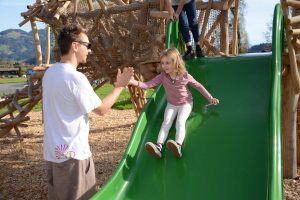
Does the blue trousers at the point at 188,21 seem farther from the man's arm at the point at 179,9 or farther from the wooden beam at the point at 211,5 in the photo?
the wooden beam at the point at 211,5

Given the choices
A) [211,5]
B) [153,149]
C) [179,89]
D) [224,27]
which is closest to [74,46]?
[153,149]

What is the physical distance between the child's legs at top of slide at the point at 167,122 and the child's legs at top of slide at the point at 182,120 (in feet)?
0.21

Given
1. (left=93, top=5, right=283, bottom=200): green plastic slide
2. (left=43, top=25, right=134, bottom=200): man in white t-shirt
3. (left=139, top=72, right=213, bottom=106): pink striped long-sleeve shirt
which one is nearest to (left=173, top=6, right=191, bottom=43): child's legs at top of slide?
(left=93, top=5, right=283, bottom=200): green plastic slide

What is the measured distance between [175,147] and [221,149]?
0.41 m

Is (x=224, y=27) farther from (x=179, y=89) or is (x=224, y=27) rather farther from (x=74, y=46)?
(x=74, y=46)

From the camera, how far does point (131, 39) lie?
612 centimetres

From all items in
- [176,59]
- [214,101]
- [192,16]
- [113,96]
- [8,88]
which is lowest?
[8,88]

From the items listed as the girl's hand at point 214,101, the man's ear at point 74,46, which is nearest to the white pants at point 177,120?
the girl's hand at point 214,101

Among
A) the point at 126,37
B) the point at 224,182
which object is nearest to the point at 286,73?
the point at 224,182

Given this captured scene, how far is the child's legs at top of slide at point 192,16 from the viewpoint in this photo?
17.2ft

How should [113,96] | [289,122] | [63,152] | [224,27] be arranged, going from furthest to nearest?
[224,27] < [289,122] < [113,96] < [63,152]

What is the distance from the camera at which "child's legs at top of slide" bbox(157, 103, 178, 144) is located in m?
3.84

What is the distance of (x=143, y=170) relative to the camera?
11.8 feet

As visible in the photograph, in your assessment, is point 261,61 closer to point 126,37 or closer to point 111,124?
point 126,37
